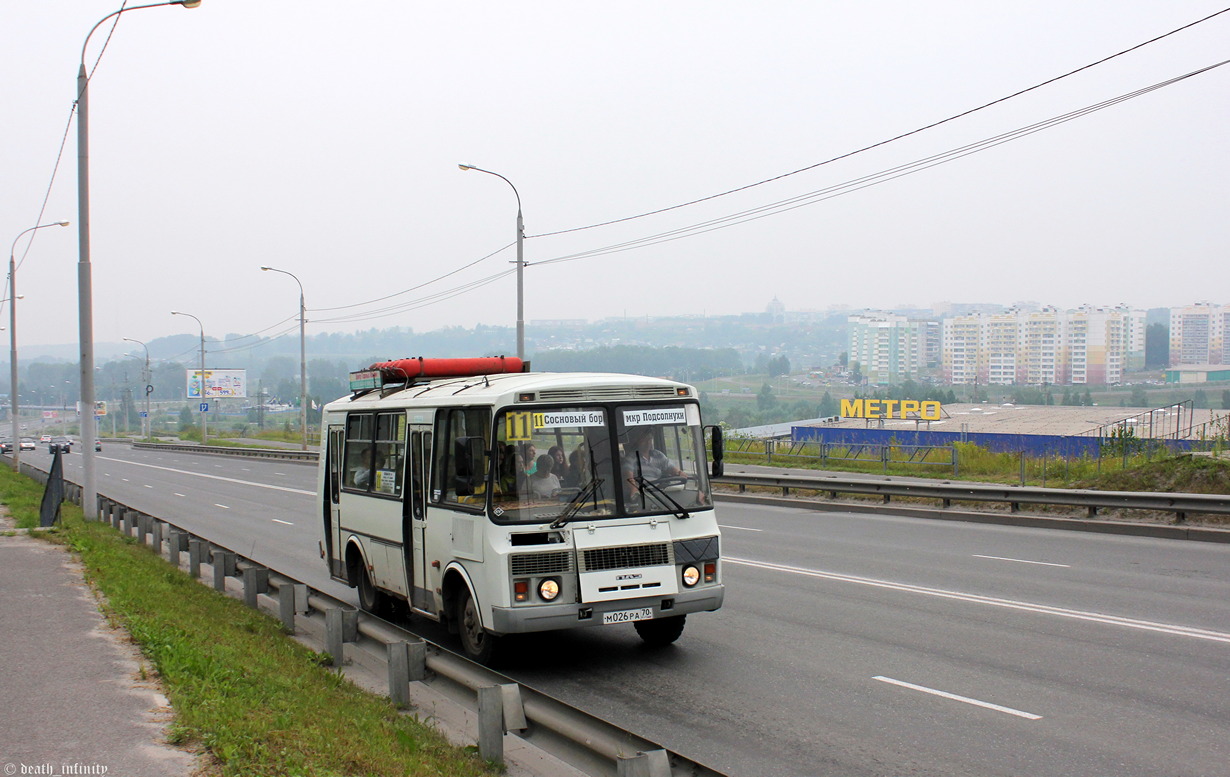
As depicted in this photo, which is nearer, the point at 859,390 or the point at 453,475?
the point at 453,475

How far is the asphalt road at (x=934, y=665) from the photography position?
6.53 metres

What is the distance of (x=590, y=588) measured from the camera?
8.45 m

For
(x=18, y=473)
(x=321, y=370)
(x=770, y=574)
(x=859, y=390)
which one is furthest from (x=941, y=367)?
(x=770, y=574)

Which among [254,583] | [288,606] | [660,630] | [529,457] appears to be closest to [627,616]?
[660,630]

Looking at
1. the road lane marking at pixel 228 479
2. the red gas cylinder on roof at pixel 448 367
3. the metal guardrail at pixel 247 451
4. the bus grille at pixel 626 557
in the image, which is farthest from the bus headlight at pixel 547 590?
the metal guardrail at pixel 247 451

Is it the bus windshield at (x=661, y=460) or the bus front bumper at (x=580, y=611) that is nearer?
the bus front bumper at (x=580, y=611)

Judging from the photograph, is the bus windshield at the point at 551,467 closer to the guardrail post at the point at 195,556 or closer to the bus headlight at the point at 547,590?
the bus headlight at the point at 547,590

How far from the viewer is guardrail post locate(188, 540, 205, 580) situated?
14281 mm

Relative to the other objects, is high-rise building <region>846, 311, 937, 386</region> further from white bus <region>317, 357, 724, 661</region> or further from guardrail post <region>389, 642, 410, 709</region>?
guardrail post <region>389, 642, 410, 709</region>

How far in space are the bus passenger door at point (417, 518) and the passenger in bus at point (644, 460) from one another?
6.66ft

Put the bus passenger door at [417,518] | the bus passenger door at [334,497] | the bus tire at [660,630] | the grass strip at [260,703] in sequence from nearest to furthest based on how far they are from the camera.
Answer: the grass strip at [260,703] < the bus tire at [660,630] < the bus passenger door at [417,518] < the bus passenger door at [334,497]

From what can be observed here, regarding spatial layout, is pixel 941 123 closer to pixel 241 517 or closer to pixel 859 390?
pixel 241 517

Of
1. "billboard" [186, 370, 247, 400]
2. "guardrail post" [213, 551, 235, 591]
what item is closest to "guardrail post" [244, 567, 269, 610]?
"guardrail post" [213, 551, 235, 591]

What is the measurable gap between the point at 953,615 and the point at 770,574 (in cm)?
349
